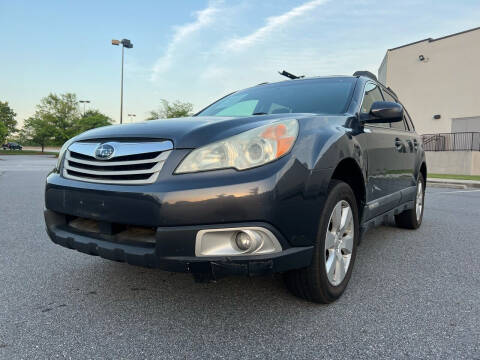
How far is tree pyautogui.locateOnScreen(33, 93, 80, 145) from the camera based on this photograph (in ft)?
168

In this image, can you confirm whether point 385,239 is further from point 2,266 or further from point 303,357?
point 2,266

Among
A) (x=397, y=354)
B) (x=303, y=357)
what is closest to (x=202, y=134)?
(x=303, y=357)

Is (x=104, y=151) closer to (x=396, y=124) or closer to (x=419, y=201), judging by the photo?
(x=396, y=124)

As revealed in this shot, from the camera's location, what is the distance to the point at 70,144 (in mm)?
2520

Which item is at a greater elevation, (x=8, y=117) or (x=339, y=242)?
(x=8, y=117)

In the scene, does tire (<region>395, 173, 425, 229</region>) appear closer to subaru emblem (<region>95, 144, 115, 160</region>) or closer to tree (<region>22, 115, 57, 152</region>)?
subaru emblem (<region>95, 144, 115, 160</region>)

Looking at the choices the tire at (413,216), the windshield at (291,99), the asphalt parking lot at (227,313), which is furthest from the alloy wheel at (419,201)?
the windshield at (291,99)

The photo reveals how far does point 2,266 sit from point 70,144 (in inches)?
53.5

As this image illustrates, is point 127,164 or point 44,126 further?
point 44,126

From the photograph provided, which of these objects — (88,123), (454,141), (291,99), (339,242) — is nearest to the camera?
(339,242)

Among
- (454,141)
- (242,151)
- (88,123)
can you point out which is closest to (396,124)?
(242,151)

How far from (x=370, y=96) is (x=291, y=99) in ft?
2.50

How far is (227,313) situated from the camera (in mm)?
2262

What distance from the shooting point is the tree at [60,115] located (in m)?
51.1
